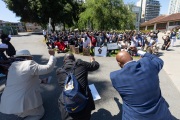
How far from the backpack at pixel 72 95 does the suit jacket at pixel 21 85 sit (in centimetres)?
Answer: 69

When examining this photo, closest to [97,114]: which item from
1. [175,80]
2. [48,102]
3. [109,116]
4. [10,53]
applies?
[109,116]

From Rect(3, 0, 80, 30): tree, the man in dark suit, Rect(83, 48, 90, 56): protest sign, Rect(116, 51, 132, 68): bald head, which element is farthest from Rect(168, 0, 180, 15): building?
the man in dark suit

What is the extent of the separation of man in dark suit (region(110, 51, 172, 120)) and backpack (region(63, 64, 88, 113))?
730 mm

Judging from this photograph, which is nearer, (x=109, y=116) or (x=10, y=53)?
(x=109, y=116)

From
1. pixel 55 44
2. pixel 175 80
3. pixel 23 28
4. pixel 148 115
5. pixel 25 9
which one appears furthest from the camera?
pixel 23 28

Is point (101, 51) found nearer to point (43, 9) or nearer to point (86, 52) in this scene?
point (86, 52)

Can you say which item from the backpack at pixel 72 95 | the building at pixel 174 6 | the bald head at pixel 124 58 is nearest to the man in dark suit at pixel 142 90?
the bald head at pixel 124 58

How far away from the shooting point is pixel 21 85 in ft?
Result: 9.10

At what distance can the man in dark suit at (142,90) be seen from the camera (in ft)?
5.32

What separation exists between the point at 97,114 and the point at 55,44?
9.26m

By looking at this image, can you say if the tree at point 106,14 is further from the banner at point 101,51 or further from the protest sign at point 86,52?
the banner at point 101,51

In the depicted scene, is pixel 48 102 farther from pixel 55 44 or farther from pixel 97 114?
pixel 55 44

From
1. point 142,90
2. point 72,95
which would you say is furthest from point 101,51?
point 142,90

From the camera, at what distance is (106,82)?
5477 millimetres
